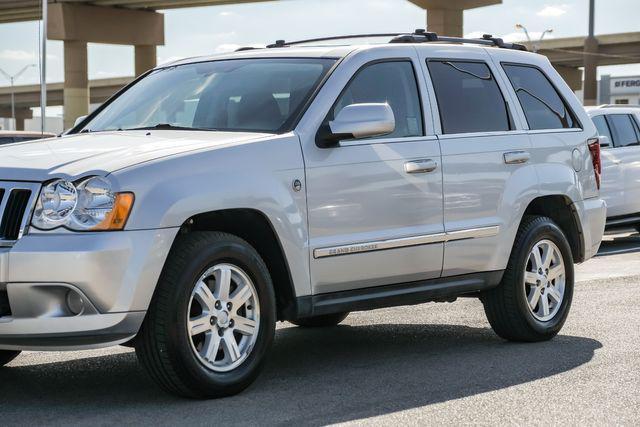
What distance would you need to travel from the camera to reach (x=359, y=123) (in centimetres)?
671

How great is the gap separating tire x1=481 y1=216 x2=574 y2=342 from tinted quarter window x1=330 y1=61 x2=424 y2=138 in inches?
47.2

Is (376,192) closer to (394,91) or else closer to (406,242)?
(406,242)

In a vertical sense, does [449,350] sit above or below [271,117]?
below

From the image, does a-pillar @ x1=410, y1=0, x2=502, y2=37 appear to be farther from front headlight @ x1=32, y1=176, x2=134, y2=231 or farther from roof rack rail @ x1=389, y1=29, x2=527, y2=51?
front headlight @ x1=32, y1=176, x2=134, y2=231

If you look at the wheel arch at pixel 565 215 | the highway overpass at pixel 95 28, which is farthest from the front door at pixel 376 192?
the highway overpass at pixel 95 28

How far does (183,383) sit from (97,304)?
0.62 m

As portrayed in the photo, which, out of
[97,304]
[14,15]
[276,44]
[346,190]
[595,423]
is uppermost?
[14,15]

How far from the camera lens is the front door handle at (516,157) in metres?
7.96

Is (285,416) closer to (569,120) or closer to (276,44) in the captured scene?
(276,44)

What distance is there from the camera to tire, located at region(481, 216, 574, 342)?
8094 millimetres

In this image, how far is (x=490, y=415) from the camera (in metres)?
5.97

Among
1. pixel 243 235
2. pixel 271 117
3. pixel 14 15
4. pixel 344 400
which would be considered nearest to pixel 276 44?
pixel 271 117

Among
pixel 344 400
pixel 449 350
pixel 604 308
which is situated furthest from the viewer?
pixel 604 308

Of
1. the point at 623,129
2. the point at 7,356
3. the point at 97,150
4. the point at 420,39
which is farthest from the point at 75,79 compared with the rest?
the point at 97,150
